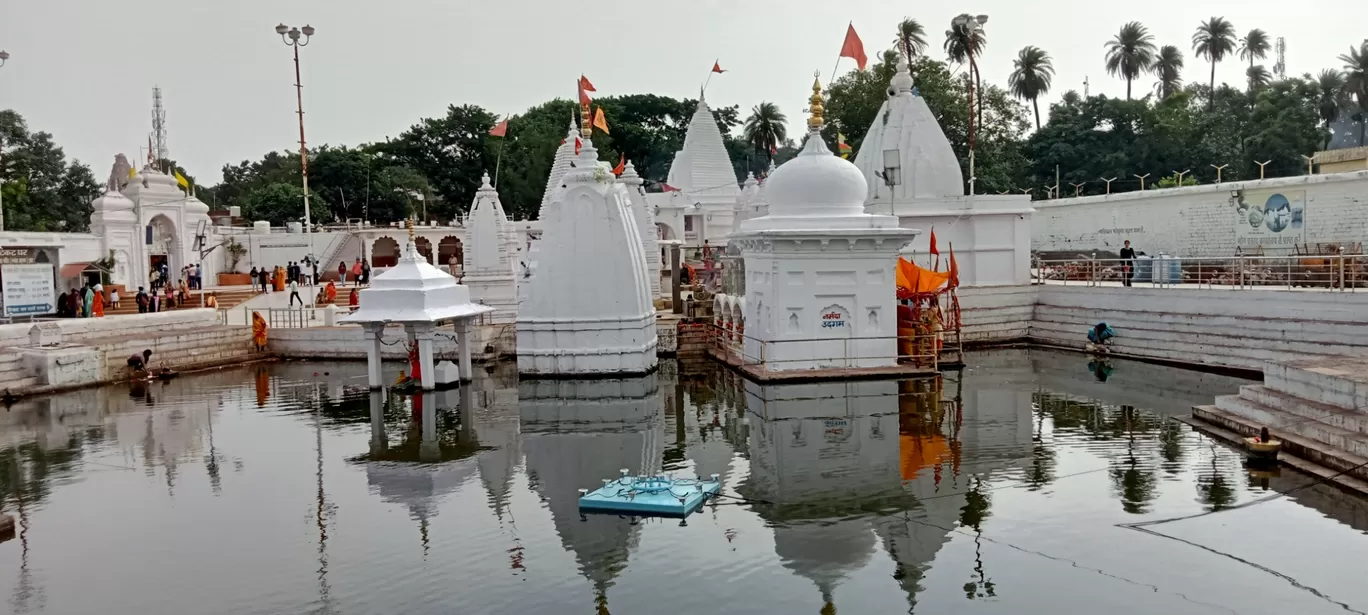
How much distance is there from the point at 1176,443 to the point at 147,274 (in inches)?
1304

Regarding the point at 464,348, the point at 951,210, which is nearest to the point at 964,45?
the point at 951,210

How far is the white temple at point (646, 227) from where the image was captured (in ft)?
110

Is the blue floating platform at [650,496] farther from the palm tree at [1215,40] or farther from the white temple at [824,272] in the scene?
the palm tree at [1215,40]

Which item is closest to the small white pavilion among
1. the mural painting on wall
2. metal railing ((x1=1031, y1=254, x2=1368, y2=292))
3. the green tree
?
metal railing ((x1=1031, y1=254, x2=1368, y2=292))

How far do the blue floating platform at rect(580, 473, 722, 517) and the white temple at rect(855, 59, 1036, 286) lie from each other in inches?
606

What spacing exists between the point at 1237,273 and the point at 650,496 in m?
17.5

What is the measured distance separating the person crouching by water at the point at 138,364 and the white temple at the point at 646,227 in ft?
51.3

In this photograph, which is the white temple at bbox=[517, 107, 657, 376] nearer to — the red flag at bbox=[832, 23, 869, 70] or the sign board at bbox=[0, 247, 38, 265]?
the red flag at bbox=[832, 23, 869, 70]

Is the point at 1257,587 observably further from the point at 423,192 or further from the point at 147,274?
the point at 423,192

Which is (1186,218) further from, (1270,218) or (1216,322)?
(1216,322)

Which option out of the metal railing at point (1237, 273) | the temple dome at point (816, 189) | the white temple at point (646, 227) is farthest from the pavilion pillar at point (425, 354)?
the metal railing at point (1237, 273)

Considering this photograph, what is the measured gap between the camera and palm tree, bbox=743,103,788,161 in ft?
224

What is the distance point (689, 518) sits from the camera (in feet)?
34.3

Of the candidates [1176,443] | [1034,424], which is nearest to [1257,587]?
[1176,443]
